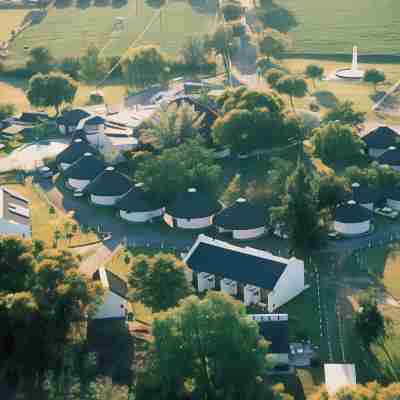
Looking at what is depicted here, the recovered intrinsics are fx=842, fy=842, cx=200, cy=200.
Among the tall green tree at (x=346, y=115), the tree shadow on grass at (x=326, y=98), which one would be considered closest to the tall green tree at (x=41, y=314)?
the tall green tree at (x=346, y=115)

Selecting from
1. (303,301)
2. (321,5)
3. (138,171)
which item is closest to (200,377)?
(303,301)

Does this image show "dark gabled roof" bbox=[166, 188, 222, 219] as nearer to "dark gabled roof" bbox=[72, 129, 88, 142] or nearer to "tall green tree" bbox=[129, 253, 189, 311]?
"tall green tree" bbox=[129, 253, 189, 311]

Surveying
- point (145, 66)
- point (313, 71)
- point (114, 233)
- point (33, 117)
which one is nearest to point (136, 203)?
point (114, 233)

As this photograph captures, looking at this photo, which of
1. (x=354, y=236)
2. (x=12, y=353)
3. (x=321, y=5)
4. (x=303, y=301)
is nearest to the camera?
(x=12, y=353)

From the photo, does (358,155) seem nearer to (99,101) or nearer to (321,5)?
(99,101)

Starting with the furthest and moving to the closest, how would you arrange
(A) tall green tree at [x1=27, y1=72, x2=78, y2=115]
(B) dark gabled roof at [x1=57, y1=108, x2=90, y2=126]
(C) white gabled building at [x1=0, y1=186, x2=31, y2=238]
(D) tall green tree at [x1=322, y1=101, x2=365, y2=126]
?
(A) tall green tree at [x1=27, y1=72, x2=78, y2=115], (B) dark gabled roof at [x1=57, y1=108, x2=90, y2=126], (D) tall green tree at [x1=322, y1=101, x2=365, y2=126], (C) white gabled building at [x1=0, y1=186, x2=31, y2=238]

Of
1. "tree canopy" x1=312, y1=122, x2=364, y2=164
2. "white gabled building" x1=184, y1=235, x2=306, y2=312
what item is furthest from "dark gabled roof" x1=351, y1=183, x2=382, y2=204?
"white gabled building" x1=184, y1=235, x2=306, y2=312
